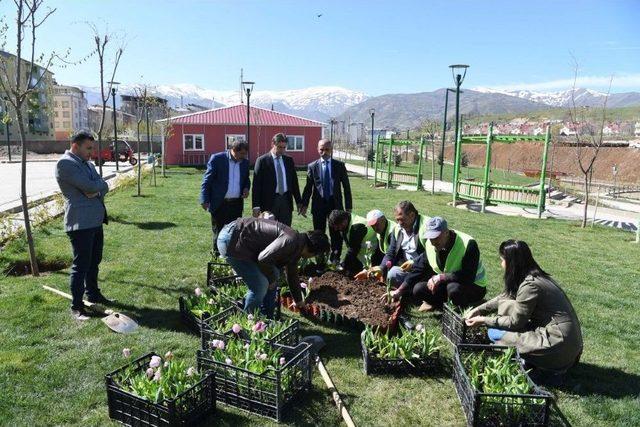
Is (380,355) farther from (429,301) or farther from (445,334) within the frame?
(429,301)

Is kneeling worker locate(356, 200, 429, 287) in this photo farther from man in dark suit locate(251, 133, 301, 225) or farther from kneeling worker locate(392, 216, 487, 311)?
man in dark suit locate(251, 133, 301, 225)

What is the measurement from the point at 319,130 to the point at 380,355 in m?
29.2

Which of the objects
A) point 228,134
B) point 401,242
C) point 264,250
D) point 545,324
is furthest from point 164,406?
point 228,134

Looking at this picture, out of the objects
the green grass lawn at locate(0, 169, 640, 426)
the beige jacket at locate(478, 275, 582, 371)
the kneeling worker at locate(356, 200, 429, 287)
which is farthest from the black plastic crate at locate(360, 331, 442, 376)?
the kneeling worker at locate(356, 200, 429, 287)

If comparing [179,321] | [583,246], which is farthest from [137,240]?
[583,246]

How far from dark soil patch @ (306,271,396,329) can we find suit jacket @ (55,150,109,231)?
2.31 metres

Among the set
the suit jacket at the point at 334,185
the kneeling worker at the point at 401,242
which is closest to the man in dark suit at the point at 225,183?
the suit jacket at the point at 334,185

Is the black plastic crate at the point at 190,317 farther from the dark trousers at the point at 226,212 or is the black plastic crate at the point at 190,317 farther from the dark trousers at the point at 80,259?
the dark trousers at the point at 226,212

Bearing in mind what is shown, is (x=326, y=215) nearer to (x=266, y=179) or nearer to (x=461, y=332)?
(x=266, y=179)

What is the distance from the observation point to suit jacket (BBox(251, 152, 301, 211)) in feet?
20.1

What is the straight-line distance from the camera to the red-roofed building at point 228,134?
30.5 metres

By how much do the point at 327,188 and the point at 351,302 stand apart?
6.72 feet

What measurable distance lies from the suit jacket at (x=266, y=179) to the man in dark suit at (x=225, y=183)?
0.15m

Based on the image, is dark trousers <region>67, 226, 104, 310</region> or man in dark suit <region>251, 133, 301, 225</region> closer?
dark trousers <region>67, 226, 104, 310</region>
